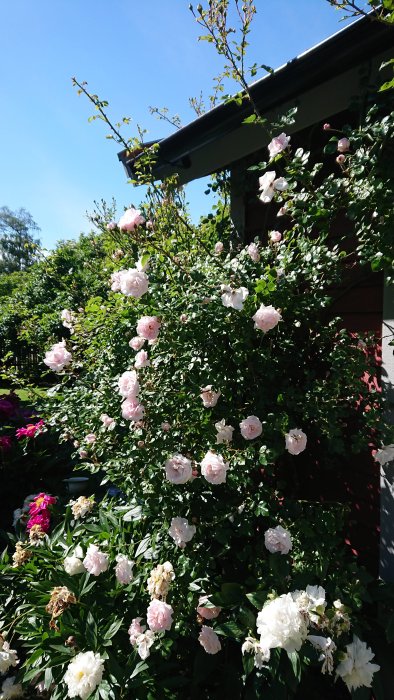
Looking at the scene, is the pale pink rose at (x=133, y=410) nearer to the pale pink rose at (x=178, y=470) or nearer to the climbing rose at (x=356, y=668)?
the pale pink rose at (x=178, y=470)

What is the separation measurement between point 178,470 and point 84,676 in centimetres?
75

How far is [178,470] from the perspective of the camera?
5.98 ft

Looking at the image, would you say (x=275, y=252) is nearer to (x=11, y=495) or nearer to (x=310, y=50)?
(x=310, y=50)

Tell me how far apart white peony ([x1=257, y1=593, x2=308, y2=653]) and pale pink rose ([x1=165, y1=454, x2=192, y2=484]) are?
0.58m

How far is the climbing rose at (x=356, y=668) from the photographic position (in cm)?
152

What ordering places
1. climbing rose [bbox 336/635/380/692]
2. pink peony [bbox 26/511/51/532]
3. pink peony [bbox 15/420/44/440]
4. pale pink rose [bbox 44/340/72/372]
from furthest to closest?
pink peony [bbox 15/420/44/440] < pink peony [bbox 26/511/51/532] < pale pink rose [bbox 44/340/72/372] < climbing rose [bbox 336/635/380/692]

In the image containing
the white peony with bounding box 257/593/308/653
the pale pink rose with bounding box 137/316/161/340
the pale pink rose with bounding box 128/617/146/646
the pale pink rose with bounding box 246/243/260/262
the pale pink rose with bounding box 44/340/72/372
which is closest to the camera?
the white peony with bounding box 257/593/308/653

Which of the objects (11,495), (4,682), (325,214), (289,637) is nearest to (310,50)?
(325,214)

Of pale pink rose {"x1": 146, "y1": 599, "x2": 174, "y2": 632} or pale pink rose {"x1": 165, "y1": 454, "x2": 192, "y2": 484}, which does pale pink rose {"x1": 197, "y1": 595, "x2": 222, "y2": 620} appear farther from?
pale pink rose {"x1": 165, "y1": 454, "x2": 192, "y2": 484}

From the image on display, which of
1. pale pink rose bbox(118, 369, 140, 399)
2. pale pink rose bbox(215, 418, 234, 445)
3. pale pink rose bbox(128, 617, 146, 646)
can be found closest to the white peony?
pale pink rose bbox(128, 617, 146, 646)

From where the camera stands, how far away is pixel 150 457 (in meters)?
2.02

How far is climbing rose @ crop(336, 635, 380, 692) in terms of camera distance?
1.52 metres

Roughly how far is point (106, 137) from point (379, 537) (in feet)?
8.80

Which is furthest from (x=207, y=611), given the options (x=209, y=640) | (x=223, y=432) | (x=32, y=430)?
(x=32, y=430)
